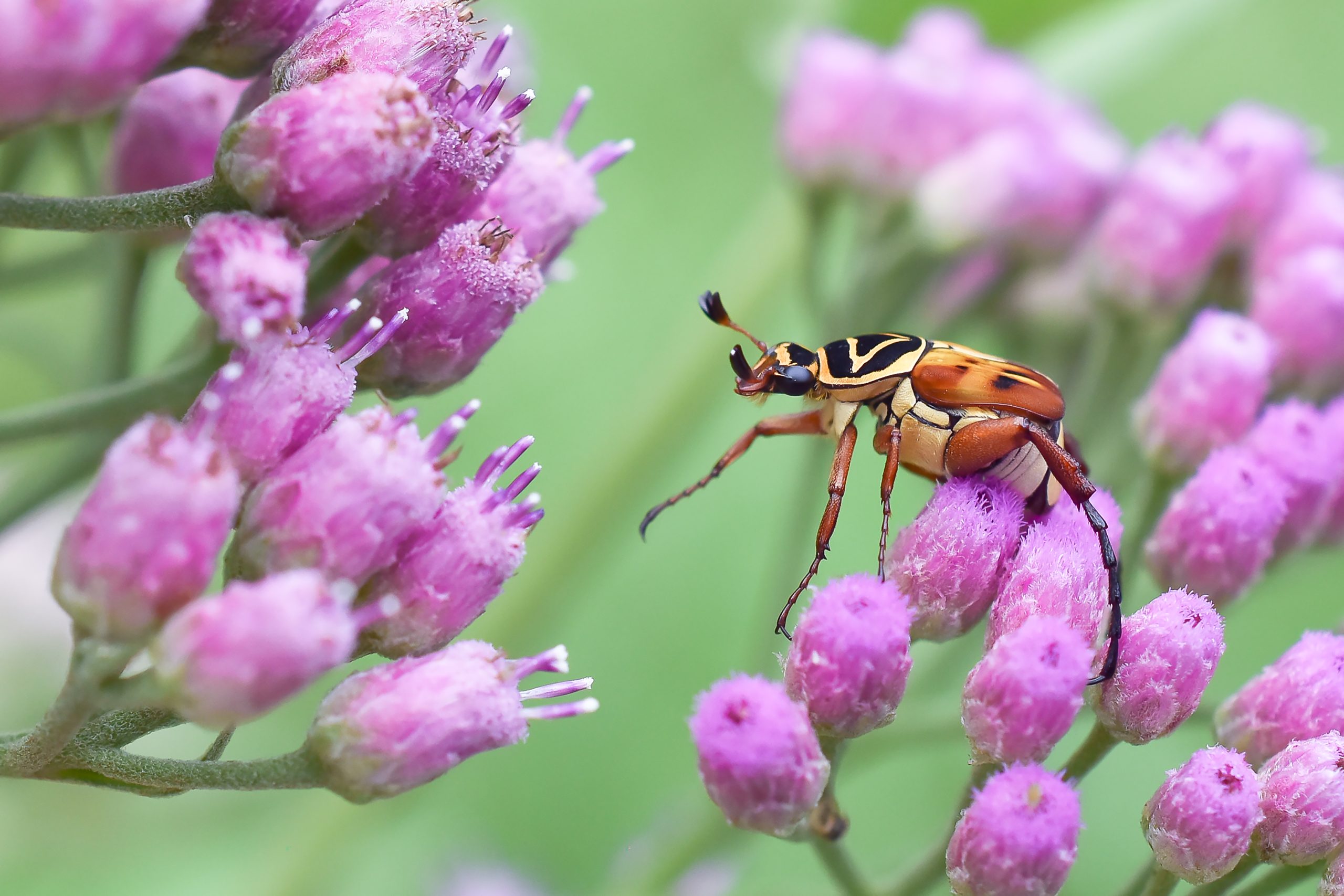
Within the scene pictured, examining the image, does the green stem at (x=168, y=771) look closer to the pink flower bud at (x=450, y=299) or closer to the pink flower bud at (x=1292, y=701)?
the pink flower bud at (x=450, y=299)

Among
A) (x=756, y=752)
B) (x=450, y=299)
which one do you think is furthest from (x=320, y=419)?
(x=756, y=752)

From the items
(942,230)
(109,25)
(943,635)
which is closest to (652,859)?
(943,635)

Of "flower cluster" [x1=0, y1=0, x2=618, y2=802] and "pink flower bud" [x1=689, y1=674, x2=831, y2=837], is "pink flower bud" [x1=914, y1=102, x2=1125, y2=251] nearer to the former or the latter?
"flower cluster" [x1=0, y1=0, x2=618, y2=802]

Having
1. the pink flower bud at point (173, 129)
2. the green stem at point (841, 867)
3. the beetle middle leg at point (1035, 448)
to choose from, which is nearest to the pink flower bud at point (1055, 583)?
the beetle middle leg at point (1035, 448)

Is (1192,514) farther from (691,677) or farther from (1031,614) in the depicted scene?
(691,677)

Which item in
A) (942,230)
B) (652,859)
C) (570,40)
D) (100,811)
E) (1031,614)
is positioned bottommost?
(100,811)

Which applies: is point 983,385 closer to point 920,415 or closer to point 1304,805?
point 920,415

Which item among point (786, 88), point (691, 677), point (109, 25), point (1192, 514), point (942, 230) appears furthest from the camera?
point (691, 677)
